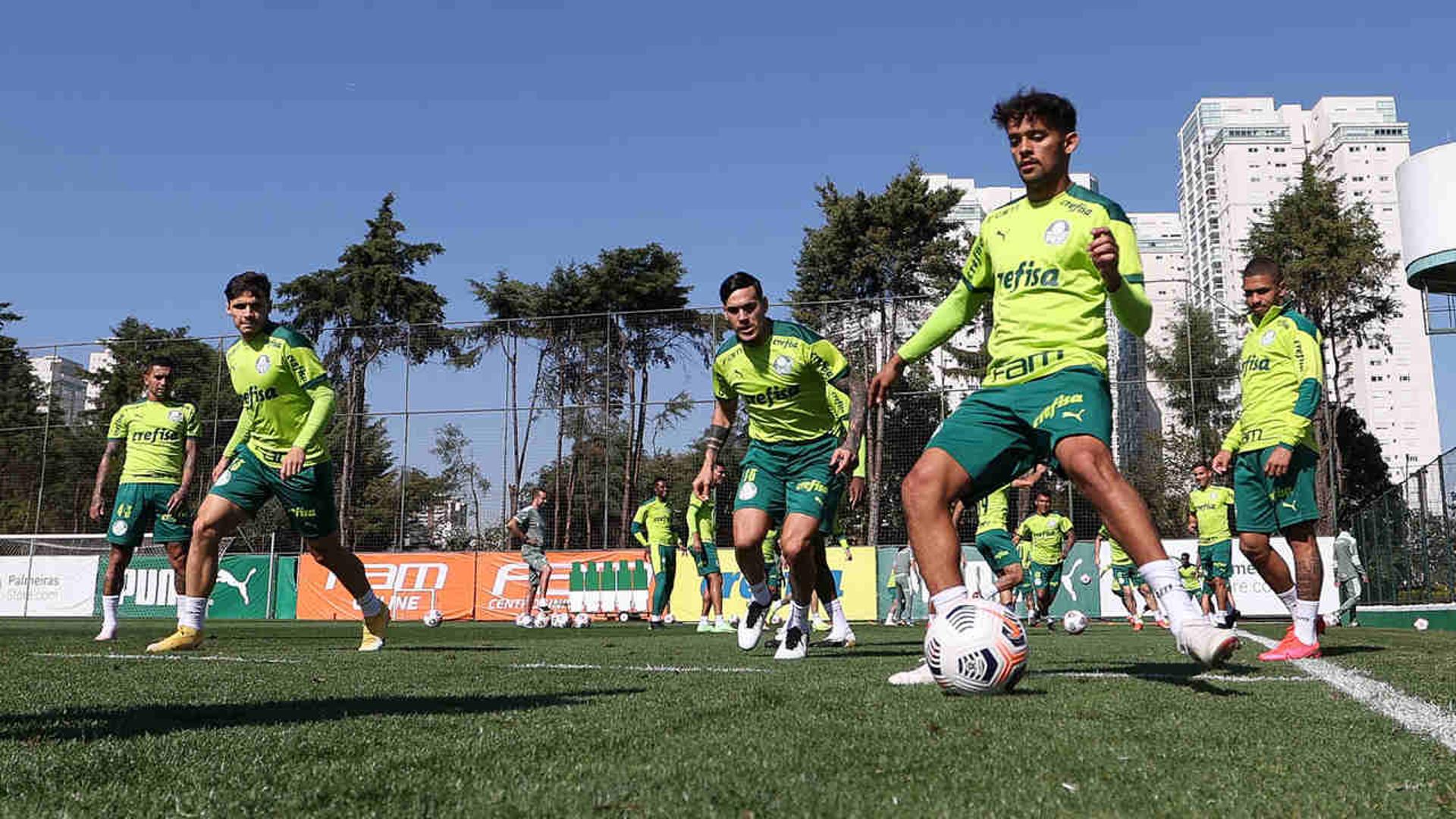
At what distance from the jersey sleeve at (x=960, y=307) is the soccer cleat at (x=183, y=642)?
5.17m

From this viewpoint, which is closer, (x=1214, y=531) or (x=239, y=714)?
(x=239, y=714)

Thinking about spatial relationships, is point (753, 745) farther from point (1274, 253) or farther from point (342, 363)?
point (1274, 253)

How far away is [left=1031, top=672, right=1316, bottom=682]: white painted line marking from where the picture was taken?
15.4 feet

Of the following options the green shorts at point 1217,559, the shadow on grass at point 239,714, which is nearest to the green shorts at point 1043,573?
the green shorts at point 1217,559

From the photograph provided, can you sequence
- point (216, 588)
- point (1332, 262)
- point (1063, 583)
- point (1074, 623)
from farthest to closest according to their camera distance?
point (1332, 262), point (216, 588), point (1063, 583), point (1074, 623)

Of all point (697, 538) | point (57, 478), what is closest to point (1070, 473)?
point (697, 538)

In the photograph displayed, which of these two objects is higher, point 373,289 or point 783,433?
point 373,289

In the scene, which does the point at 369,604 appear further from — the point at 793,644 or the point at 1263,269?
the point at 1263,269

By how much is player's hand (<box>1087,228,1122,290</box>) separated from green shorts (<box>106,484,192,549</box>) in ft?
27.1

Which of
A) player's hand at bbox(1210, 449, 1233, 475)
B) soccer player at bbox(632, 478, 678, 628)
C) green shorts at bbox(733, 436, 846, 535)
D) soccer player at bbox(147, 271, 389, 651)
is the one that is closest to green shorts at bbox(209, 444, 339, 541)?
soccer player at bbox(147, 271, 389, 651)

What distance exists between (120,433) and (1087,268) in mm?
9121

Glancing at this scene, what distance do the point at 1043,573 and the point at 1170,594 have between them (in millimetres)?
12324

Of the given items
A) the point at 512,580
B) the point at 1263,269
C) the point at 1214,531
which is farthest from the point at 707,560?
the point at 1263,269

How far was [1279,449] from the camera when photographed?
6633 mm
